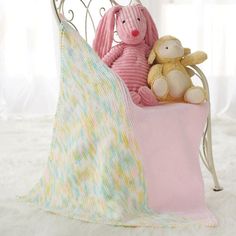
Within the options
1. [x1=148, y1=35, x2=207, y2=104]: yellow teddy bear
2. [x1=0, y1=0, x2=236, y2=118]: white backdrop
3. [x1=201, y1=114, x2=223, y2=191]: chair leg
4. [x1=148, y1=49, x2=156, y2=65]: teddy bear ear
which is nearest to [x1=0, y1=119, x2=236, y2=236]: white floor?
[x1=201, y1=114, x2=223, y2=191]: chair leg

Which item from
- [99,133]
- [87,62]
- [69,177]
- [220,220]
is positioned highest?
[87,62]

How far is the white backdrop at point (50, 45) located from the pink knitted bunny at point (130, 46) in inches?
51.4

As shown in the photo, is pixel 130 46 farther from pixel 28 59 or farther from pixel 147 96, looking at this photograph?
pixel 28 59

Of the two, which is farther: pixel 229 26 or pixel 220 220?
pixel 229 26

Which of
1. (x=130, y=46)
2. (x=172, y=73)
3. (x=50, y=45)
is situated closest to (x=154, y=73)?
(x=172, y=73)

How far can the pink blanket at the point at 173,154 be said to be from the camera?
66.6 inches

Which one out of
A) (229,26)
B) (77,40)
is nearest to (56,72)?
(229,26)

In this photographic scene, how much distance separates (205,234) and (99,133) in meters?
0.45

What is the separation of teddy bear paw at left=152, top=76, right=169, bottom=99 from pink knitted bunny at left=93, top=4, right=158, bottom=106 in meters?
0.02

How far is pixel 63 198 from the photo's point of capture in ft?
5.79

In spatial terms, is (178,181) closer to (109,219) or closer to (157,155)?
(157,155)

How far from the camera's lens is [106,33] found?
1920mm

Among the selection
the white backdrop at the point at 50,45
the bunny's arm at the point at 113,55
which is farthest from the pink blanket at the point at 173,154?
the white backdrop at the point at 50,45

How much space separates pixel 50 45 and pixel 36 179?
1.40m
